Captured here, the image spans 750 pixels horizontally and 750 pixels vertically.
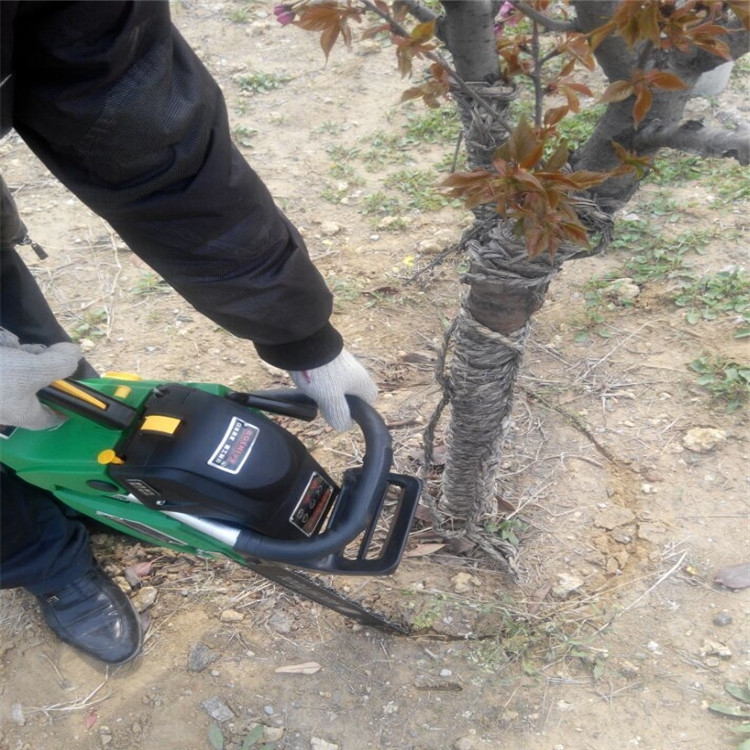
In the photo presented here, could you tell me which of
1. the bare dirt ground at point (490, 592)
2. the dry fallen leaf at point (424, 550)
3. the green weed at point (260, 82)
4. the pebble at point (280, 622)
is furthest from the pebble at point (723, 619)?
the green weed at point (260, 82)

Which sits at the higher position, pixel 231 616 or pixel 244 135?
pixel 244 135

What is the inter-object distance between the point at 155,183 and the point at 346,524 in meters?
0.70

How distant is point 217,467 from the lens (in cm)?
128

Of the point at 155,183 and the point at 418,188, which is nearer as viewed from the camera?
the point at 155,183

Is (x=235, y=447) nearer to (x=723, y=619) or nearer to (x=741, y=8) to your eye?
(x=741, y=8)

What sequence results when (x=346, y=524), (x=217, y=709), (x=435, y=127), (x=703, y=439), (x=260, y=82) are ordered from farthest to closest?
(x=260, y=82)
(x=435, y=127)
(x=703, y=439)
(x=217, y=709)
(x=346, y=524)

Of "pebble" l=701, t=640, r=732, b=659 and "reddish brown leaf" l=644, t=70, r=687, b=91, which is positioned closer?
"reddish brown leaf" l=644, t=70, r=687, b=91

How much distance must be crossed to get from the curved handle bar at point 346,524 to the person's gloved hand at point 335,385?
0.13m

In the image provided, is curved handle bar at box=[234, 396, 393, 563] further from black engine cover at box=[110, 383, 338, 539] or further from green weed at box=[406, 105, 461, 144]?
green weed at box=[406, 105, 461, 144]

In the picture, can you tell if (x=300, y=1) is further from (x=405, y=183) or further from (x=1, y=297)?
(x=405, y=183)

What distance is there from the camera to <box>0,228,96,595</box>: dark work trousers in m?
1.69

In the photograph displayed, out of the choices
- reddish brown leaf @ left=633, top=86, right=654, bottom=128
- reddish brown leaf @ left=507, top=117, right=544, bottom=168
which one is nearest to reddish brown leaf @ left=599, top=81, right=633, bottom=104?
reddish brown leaf @ left=633, top=86, right=654, bottom=128

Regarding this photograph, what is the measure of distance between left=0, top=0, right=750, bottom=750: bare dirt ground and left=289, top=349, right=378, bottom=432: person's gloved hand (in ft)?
2.11

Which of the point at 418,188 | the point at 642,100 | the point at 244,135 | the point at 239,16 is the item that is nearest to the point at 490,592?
the point at 642,100
